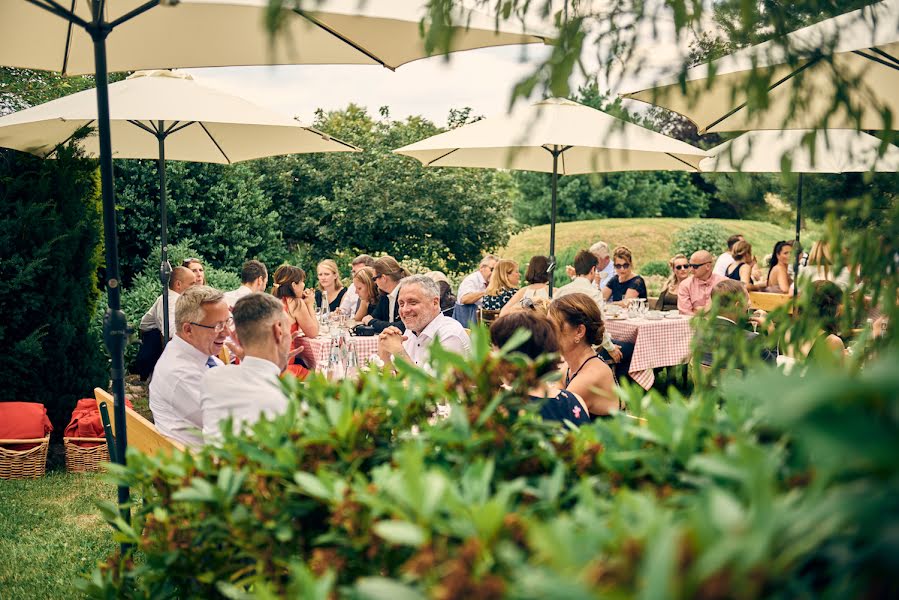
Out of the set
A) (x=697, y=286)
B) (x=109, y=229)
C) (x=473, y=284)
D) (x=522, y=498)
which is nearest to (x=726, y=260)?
(x=697, y=286)

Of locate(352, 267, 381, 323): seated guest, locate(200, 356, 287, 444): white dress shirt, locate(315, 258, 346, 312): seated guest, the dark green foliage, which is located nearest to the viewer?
locate(200, 356, 287, 444): white dress shirt

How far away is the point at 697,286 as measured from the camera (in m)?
8.84

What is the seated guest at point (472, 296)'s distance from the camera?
8641mm

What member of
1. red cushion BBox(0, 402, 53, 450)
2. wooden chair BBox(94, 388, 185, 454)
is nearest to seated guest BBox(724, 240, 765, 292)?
red cushion BBox(0, 402, 53, 450)

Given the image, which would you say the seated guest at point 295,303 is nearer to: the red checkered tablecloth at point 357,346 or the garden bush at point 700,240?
the red checkered tablecloth at point 357,346

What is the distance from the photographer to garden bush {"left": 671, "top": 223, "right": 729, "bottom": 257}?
2289 centimetres

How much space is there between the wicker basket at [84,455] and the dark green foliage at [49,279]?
22.8 inches

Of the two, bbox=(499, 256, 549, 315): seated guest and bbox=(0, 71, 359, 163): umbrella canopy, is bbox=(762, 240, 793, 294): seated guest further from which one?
bbox=(0, 71, 359, 163): umbrella canopy

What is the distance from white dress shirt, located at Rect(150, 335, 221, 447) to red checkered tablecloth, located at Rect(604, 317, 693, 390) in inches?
184

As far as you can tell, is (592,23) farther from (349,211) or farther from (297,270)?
(349,211)

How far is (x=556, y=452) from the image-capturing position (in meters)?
1.69

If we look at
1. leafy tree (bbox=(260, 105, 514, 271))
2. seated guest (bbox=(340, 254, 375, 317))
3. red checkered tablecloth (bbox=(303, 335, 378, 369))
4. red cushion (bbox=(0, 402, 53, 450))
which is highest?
leafy tree (bbox=(260, 105, 514, 271))

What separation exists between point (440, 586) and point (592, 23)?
1351mm

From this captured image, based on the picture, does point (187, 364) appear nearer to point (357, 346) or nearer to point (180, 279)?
point (357, 346)
